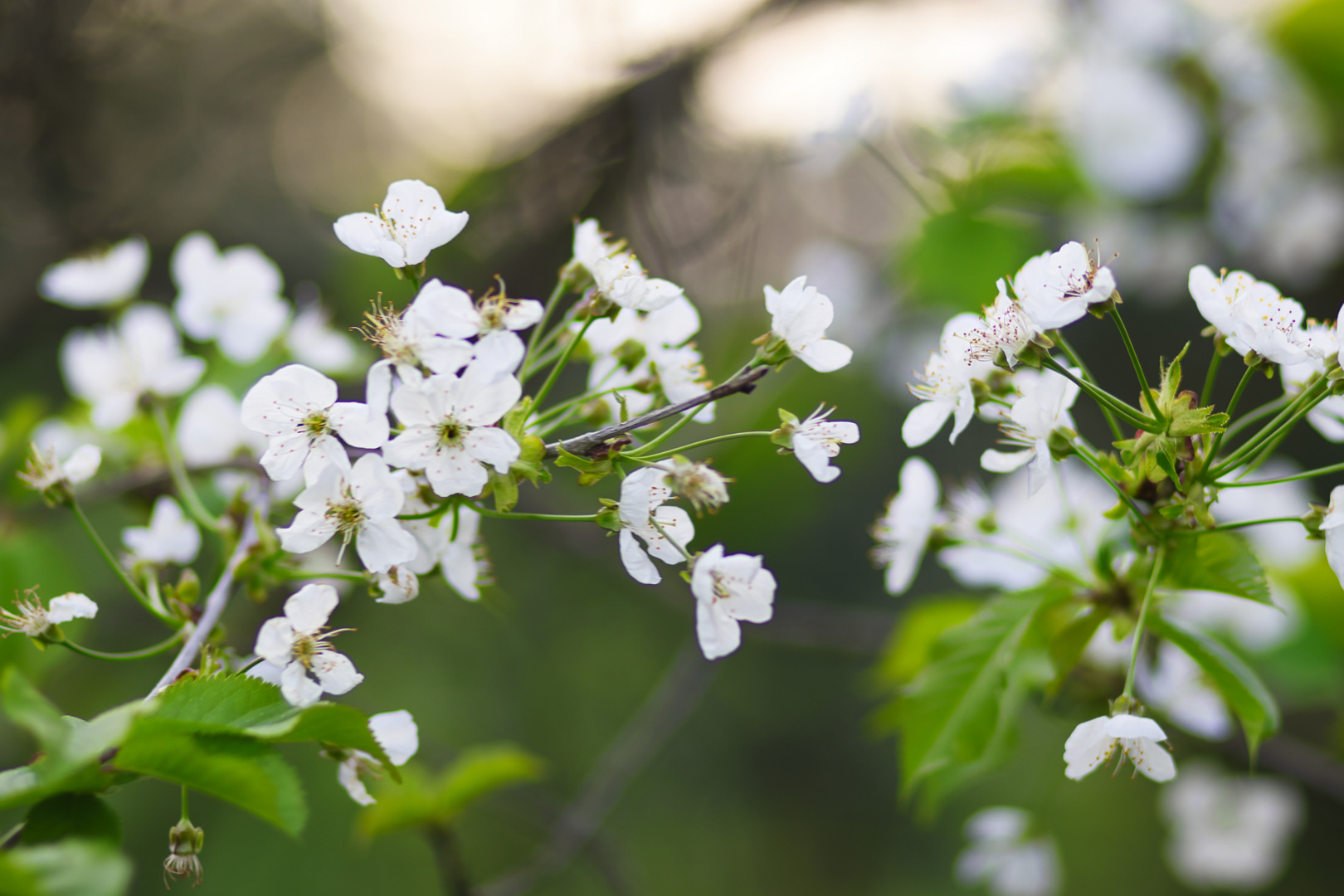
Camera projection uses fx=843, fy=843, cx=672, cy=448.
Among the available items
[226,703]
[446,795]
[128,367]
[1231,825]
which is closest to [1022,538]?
[446,795]

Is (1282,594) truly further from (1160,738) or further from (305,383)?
(305,383)

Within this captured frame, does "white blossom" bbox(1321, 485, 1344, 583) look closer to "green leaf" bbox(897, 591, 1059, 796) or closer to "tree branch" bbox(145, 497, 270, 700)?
"green leaf" bbox(897, 591, 1059, 796)

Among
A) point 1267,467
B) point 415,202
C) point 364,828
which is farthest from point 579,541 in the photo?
point 1267,467

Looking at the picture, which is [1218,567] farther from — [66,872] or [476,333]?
[66,872]

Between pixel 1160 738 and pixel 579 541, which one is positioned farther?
pixel 579 541

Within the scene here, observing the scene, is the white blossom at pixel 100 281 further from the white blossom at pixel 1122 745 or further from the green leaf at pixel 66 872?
the white blossom at pixel 1122 745

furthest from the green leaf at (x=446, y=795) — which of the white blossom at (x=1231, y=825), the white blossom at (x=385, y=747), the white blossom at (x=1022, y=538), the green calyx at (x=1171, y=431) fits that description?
the white blossom at (x=1231, y=825)

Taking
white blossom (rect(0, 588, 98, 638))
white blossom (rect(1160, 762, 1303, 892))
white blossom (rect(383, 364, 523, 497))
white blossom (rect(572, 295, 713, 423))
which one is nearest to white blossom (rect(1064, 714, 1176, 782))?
white blossom (rect(572, 295, 713, 423))
